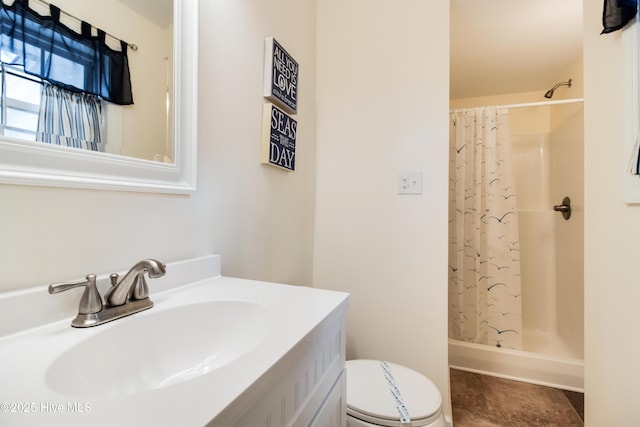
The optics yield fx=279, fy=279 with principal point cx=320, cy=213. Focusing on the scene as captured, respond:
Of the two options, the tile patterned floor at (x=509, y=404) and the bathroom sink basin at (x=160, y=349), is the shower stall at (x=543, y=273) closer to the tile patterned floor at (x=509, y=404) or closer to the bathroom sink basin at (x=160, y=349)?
the tile patterned floor at (x=509, y=404)

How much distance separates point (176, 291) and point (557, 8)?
7.50 feet

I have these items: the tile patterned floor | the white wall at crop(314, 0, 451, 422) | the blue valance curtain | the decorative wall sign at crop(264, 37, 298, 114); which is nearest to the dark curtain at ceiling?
the white wall at crop(314, 0, 451, 422)

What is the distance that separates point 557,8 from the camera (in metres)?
1.53

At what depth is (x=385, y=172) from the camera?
1414 millimetres

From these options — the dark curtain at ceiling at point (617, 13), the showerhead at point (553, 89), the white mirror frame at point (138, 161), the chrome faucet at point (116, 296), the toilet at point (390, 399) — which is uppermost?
the showerhead at point (553, 89)

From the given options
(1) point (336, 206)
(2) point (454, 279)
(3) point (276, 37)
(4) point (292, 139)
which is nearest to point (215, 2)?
(3) point (276, 37)

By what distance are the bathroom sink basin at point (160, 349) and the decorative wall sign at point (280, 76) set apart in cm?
84

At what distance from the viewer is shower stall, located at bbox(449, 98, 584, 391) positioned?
68.8 inches

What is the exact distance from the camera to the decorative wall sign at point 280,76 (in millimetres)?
1104

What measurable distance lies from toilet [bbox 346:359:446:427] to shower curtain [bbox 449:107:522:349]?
1137 mm

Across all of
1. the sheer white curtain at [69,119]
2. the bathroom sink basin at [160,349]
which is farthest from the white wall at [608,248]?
the sheer white curtain at [69,119]

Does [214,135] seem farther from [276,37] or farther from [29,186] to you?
[276,37]

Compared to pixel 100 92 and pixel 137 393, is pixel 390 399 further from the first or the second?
pixel 100 92

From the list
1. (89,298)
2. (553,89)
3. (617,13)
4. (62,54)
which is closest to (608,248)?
(617,13)
